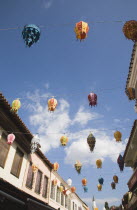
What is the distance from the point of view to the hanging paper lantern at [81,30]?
5.96 meters

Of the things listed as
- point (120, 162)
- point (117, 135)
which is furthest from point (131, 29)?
point (120, 162)

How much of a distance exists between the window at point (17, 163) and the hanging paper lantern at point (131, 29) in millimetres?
9895

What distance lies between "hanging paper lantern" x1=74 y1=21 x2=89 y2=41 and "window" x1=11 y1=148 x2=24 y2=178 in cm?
890

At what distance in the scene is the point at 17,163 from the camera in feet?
37.3

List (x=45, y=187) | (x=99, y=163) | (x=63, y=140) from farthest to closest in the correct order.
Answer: (x=45, y=187)
(x=99, y=163)
(x=63, y=140)

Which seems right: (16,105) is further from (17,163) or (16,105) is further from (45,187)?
(45,187)

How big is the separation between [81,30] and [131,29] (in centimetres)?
173

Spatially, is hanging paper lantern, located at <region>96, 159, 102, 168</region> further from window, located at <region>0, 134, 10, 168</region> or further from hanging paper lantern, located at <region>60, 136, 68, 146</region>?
window, located at <region>0, 134, 10, 168</region>

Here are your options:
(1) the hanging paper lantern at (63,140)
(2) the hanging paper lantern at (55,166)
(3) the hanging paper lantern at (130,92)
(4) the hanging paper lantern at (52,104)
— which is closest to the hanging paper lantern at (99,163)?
(1) the hanging paper lantern at (63,140)

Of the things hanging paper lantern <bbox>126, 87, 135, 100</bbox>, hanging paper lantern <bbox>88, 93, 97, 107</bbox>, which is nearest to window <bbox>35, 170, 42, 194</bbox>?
hanging paper lantern <bbox>88, 93, 97, 107</bbox>

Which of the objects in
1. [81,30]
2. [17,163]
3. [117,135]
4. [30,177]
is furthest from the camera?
[30,177]

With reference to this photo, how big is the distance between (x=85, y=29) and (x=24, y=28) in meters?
2.26

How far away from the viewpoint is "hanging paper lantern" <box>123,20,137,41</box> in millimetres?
5578

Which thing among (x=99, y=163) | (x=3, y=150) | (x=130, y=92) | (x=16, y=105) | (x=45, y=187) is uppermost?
(x=130, y=92)
